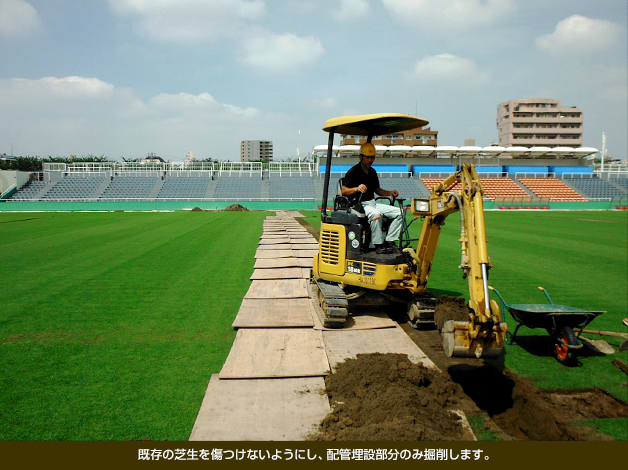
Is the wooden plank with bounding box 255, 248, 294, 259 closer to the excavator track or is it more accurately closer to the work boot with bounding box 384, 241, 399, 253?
the excavator track

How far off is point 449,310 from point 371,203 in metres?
2.29

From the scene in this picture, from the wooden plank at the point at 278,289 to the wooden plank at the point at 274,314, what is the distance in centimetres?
24

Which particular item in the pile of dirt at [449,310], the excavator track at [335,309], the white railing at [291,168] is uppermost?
the white railing at [291,168]

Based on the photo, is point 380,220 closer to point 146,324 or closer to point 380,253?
point 380,253

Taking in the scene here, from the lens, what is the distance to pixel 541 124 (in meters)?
94.4

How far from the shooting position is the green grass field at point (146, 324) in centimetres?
A: 360

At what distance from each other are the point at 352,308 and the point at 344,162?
47.1m

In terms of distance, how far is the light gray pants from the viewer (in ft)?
18.8

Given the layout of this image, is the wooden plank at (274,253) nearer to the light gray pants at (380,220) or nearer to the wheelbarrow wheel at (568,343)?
the light gray pants at (380,220)

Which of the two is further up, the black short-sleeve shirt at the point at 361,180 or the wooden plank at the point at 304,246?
the black short-sleeve shirt at the point at 361,180

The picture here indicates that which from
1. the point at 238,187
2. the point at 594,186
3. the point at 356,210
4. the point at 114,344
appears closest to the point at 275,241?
the point at 356,210

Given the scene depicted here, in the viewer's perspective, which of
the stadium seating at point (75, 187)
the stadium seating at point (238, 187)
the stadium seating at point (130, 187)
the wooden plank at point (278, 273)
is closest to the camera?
the wooden plank at point (278, 273)

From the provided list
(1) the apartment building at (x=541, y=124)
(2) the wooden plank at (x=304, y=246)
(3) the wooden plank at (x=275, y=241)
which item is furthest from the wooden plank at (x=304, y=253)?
(1) the apartment building at (x=541, y=124)

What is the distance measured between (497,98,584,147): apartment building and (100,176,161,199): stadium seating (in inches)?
3206
